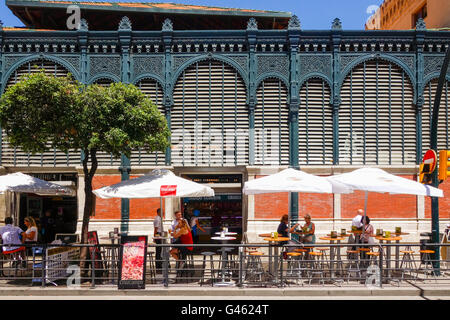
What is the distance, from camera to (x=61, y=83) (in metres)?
12.5

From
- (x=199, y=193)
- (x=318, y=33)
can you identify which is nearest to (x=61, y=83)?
(x=199, y=193)

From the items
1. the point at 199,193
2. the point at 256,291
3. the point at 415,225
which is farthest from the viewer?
the point at 415,225

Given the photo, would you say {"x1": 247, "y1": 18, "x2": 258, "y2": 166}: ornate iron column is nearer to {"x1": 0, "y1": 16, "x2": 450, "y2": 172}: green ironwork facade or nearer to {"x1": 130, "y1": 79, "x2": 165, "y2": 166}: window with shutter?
{"x1": 0, "y1": 16, "x2": 450, "y2": 172}: green ironwork facade

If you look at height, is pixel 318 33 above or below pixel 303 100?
above

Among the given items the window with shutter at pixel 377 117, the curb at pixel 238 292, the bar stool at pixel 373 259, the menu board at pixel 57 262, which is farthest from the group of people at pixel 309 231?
the menu board at pixel 57 262

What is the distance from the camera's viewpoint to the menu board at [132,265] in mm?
10719

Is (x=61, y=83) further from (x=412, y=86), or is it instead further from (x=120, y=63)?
(x=412, y=86)

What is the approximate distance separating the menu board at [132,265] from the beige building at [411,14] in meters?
18.6

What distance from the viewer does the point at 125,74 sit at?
18.7m

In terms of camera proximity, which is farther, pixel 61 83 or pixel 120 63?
pixel 120 63

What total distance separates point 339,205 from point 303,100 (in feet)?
14.5

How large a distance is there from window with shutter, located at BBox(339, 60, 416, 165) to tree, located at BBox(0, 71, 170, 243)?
8.84 m

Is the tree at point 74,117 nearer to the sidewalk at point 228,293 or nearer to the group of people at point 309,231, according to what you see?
the sidewalk at point 228,293

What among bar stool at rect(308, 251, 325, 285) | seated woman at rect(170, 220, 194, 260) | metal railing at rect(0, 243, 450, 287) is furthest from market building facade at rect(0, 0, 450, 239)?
metal railing at rect(0, 243, 450, 287)
